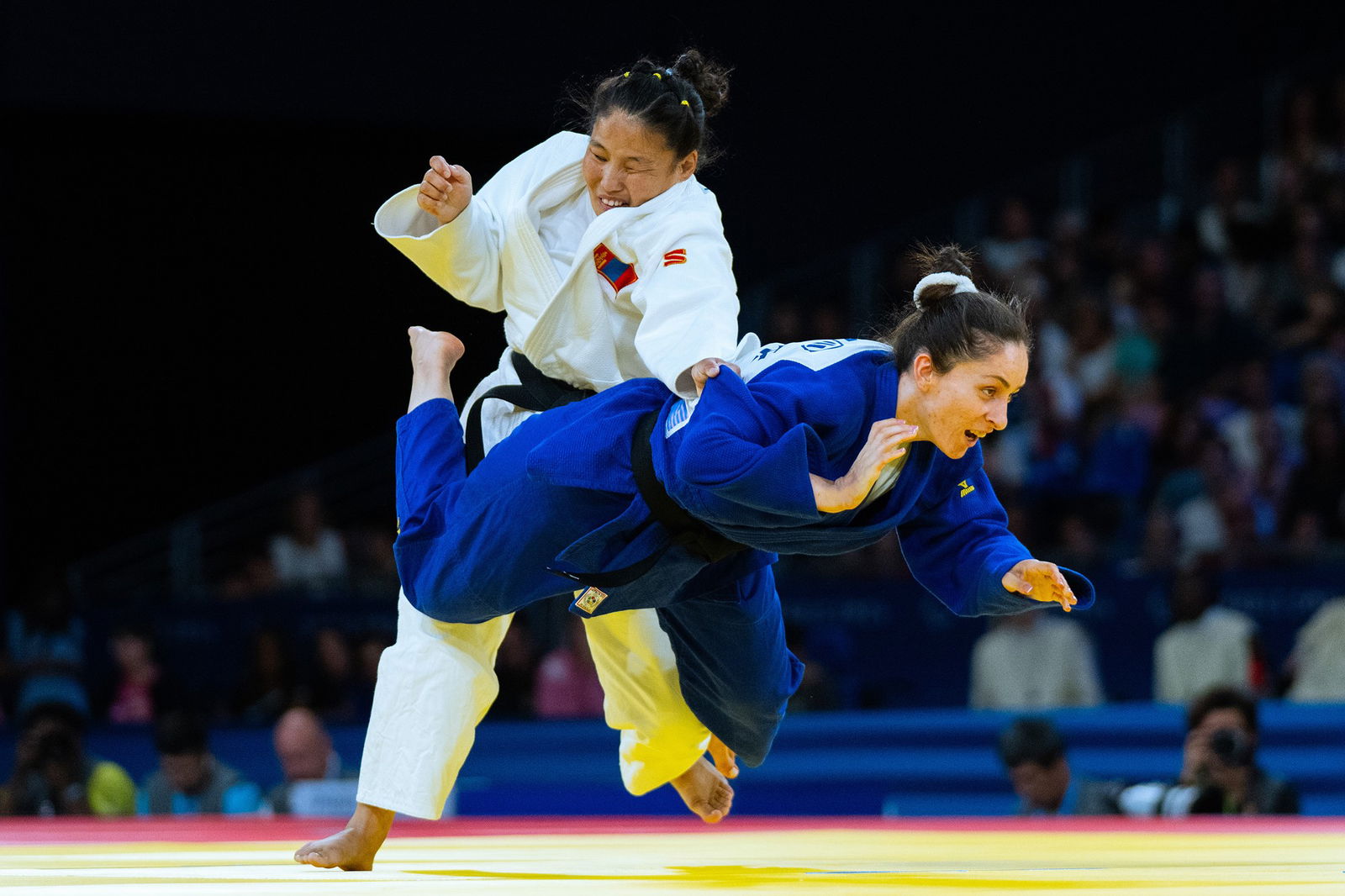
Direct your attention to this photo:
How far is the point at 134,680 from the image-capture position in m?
6.63

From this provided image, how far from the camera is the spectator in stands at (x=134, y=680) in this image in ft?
21.6

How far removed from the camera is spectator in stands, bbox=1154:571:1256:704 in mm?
5613

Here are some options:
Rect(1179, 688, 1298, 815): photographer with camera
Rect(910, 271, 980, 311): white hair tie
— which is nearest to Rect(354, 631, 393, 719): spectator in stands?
Rect(1179, 688, 1298, 815): photographer with camera

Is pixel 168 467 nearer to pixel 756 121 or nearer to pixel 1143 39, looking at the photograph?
pixel 756 121

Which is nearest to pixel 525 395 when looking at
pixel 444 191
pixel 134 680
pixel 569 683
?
pixel 444 191

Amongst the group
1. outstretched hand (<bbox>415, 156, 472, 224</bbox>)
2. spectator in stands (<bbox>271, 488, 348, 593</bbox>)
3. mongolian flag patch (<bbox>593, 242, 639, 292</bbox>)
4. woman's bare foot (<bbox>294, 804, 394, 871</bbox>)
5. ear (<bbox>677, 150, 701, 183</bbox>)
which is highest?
spectator in stands (<bbox>271, 488, 348, 593</bbox>)

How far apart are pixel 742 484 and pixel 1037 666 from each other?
3.99m

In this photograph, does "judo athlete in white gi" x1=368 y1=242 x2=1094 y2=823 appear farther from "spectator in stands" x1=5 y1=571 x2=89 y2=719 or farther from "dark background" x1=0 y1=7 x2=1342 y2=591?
"dark background" x1=0 y1=7 x2=1342 y2=591

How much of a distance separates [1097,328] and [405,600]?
544 cm

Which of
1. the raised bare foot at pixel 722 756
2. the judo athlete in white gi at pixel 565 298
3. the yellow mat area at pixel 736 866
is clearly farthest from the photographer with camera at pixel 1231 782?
the judo athlete in white gi at pixel 565 298

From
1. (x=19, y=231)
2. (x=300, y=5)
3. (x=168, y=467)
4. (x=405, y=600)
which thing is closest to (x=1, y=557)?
(x=168, y=467)

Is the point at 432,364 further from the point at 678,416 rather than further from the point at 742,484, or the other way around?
the point at 742,484

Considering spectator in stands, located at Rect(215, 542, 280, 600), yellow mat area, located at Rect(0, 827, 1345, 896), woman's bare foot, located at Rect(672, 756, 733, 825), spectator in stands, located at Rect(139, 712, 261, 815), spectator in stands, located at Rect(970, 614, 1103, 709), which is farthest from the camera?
spectator in stands, located at Rect(215, 542, 280, 600)

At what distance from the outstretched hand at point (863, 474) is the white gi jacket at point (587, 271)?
0.34 metres
